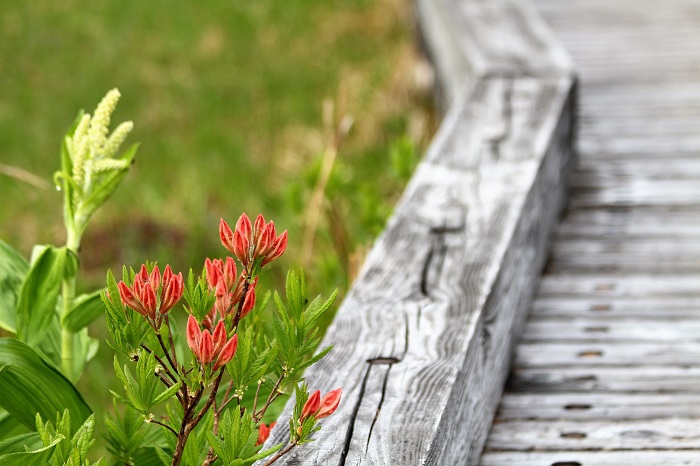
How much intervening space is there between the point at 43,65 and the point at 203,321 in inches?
306

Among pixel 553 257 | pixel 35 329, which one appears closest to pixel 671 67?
pixel 553 257

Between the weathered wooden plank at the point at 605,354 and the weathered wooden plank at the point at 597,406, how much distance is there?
138 mm

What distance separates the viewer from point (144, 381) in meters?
1.26

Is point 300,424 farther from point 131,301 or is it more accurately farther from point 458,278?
point 458,278

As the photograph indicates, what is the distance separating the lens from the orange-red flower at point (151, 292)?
4.15 feet

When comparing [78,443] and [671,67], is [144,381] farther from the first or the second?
[671,67]

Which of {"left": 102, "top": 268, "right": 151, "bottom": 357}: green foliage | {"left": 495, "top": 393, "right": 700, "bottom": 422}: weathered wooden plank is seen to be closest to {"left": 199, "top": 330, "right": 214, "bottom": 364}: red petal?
{"left": 102, "top": 268, "right": 151, "bottom": 357}: green foliage

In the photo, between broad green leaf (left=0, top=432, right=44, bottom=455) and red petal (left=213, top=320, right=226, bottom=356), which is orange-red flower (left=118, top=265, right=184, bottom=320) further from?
broad green leaf (left=0, top=432, right=44, bottom=455)

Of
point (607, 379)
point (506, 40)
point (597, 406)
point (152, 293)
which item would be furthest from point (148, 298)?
point (506, 40)

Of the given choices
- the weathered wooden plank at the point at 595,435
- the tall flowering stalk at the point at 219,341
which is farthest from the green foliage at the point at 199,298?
the weathered wooden plank at the point at 595,435

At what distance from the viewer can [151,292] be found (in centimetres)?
126

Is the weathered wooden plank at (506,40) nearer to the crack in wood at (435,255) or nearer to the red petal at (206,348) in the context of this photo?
the crack in wood at (435,255)

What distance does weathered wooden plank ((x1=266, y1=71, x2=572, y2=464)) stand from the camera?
162 cm

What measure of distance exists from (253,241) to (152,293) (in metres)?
0.14
